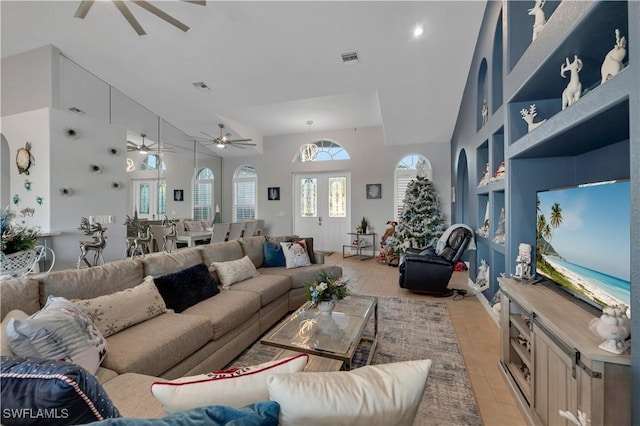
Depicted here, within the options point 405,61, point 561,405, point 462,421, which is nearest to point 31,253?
point 462,421

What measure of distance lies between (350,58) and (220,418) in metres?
4.37

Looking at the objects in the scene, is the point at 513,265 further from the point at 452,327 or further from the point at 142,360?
the point at 142,360

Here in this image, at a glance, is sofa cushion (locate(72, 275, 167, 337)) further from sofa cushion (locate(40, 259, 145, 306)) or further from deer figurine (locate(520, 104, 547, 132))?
deer figurine (locate(520, 104, 547, 132))

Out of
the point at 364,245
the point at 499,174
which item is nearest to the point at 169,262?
the point at 499,174

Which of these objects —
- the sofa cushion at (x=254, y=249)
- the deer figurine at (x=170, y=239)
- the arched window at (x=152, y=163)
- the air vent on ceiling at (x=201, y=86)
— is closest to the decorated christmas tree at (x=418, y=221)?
the sofa cushion at (x=254, y=249)

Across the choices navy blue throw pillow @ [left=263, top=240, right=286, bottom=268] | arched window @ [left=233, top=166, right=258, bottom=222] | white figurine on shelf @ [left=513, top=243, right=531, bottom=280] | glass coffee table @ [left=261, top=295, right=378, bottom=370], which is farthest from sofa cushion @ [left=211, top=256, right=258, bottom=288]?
arched window @ [left=233, top=166, right=258, bottom=222]

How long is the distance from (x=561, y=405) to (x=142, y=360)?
2.17 metres

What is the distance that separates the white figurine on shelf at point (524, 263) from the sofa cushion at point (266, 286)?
7.15 ft

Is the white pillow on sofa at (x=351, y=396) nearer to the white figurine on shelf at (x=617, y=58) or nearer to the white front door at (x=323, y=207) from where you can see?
the white figurine on shelf at (x=617, y=58)

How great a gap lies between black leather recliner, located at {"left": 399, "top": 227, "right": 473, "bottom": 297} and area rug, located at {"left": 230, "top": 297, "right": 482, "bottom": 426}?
0.27 metres

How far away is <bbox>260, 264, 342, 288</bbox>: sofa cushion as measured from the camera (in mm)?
3260

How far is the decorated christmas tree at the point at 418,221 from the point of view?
5.64m

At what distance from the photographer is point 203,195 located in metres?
7.91

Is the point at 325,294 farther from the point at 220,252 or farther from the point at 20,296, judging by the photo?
the point at 20,296
